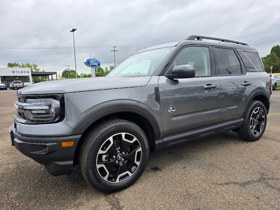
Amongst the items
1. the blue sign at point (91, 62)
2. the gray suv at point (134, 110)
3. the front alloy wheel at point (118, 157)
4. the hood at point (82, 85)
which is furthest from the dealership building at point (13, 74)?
the front alloy wheel at point (118, 157)

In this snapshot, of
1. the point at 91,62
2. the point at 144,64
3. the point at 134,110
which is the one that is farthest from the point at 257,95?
the point at 91,62

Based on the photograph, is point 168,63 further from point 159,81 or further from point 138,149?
point 138,149

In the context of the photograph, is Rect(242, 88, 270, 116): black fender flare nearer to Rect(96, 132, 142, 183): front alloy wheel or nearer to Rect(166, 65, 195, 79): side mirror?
Rect(166, 65, 195, 79): side mirror

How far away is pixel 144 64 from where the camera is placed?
9.16 ft

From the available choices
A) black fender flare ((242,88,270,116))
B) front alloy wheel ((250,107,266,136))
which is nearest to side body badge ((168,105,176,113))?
black fender flare ((242,88,270,116))

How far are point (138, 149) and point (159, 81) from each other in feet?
2.79

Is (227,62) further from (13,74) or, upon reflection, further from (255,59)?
(13,74)

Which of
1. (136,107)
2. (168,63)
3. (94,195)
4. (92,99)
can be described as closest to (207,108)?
(168,63)

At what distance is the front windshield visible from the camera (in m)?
2.54

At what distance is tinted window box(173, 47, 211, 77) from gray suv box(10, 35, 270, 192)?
Result: 0.05 ft

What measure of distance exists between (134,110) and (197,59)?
54.8 inches

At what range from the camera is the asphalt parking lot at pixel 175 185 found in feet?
6.13

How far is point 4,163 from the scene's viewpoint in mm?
2855

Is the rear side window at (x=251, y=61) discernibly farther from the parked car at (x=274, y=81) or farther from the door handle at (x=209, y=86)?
the parked car at (x=274, y=81)
